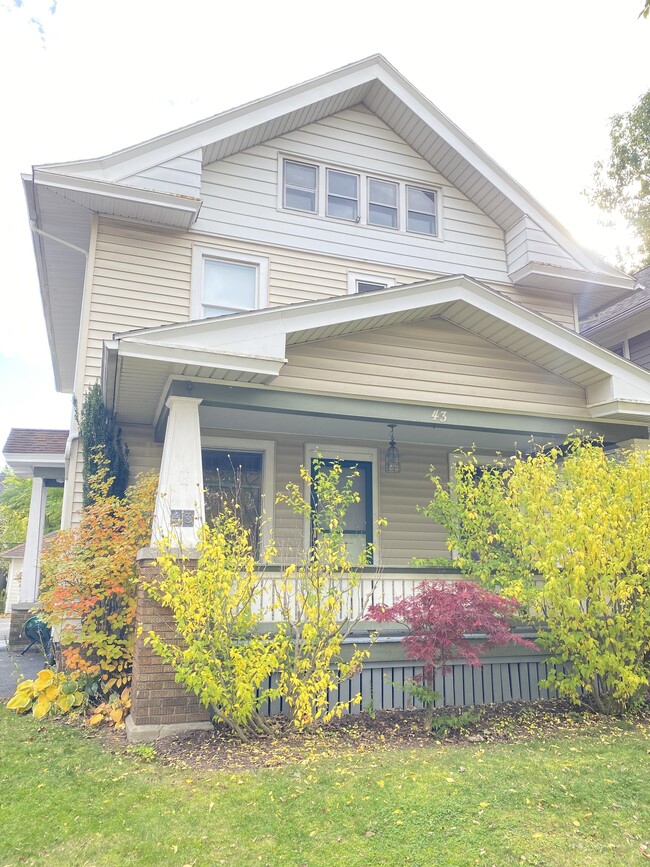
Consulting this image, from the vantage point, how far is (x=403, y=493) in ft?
38.0

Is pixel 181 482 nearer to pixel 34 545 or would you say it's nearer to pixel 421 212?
pixel 421 212

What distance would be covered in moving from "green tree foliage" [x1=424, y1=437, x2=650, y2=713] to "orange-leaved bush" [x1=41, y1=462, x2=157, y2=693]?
3986mm

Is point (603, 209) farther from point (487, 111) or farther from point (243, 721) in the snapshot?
point (243, 721)

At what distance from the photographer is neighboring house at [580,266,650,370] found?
43.0ft

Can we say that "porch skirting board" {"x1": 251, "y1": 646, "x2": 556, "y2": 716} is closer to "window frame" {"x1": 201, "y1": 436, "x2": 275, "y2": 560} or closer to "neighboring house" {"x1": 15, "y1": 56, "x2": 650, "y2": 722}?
"neighboring house" {"x1": 15, "y1": 56, "x2": 650, "y2": 722}

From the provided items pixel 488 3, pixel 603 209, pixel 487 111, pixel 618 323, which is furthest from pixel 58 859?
pixel 603 209

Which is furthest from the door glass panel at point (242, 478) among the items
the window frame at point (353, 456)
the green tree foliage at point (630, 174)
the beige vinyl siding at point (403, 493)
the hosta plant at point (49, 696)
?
the green tree foliage at point (630, 174)

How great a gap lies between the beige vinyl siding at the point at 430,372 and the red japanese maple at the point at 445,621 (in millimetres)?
2813

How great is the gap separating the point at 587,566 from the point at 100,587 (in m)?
5.25

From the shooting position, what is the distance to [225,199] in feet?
35.8

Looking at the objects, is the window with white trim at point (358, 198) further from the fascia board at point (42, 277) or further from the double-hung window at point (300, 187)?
the fascia board at point (42, 277)

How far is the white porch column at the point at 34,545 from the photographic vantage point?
44.3 feet

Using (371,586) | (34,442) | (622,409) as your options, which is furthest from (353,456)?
(34,442)

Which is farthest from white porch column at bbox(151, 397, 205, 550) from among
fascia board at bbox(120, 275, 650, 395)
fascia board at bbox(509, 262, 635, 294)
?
fascia board at bbox(509, 262, 635, 294)
